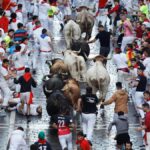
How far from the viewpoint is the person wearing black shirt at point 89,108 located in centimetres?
2698

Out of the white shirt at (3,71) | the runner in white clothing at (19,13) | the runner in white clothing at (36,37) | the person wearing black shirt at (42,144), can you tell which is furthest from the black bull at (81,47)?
the person wearing black shirt at (42,144)

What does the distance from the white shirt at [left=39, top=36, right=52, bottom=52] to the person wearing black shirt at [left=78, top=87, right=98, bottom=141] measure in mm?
6198

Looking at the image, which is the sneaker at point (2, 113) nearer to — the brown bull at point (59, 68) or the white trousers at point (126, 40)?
the brown bull at point (59, 68)

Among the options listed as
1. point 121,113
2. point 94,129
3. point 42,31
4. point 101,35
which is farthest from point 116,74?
point 121,113

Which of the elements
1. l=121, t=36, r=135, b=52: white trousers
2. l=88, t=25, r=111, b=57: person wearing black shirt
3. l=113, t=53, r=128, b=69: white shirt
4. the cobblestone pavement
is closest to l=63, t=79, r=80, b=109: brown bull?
the cobblestone pavement

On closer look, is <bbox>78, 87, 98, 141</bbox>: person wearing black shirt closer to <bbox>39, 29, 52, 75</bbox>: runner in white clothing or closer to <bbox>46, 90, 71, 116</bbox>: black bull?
<bbox>46, 90, 71, 116</bbox>: black bull

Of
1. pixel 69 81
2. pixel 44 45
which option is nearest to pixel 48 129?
pixel 69 81

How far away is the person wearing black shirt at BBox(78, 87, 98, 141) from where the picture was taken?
2698 centimetres

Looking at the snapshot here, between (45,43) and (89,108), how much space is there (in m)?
6.64

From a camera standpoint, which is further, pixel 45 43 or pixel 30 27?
pixel 30 27

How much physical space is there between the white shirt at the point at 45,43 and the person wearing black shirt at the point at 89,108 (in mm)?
6198

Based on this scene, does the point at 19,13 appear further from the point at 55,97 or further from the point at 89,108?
the point at 89,108

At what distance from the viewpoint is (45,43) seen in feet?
108

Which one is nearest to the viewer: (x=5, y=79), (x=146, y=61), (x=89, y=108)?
(x=89, y=108)
